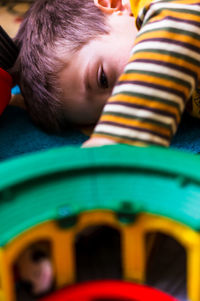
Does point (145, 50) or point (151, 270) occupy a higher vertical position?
point (145, 50)

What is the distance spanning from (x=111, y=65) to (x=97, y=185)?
43cm

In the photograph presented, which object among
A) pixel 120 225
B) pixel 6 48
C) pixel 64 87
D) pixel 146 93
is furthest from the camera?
pixel 6 48

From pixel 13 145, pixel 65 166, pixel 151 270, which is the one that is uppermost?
pixel 65 166

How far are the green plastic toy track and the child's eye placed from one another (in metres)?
0.35

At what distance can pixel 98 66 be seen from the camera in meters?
0.85

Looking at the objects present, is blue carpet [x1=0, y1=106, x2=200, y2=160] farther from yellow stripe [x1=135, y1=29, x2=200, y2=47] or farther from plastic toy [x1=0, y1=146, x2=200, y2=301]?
plastic toy [x1=0, y1=146, x2=200, y2=301]

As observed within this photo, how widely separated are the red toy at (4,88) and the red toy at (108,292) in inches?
25.5

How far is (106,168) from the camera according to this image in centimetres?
52

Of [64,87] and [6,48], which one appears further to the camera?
[6,48]

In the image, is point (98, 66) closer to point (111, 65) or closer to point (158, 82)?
point (111, 65)

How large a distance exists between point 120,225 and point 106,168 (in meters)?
0.09

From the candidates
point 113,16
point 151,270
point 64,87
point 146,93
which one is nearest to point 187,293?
point 151,270

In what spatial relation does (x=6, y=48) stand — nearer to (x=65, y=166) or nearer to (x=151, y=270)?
(x=65, y=166)

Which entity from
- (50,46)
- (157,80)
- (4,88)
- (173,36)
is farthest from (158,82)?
(4,88)
